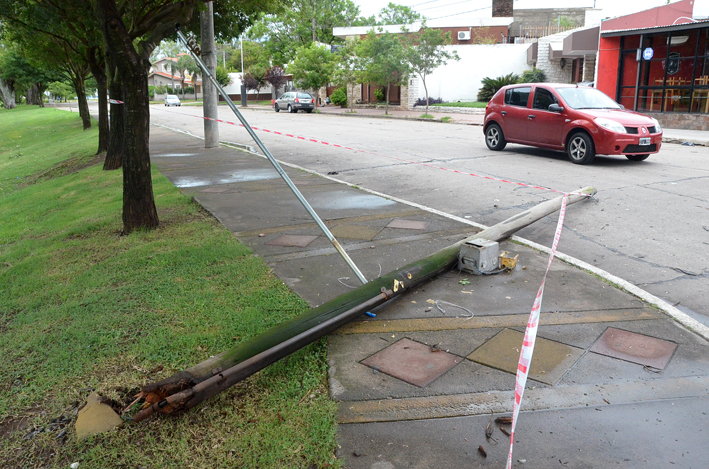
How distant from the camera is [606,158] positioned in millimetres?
13023

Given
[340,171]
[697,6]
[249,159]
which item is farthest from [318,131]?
[697,6]

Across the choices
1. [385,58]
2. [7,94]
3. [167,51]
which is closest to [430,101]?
[385,58]

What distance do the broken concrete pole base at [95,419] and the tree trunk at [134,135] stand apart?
4.23 metres

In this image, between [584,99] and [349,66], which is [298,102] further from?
[584,99]

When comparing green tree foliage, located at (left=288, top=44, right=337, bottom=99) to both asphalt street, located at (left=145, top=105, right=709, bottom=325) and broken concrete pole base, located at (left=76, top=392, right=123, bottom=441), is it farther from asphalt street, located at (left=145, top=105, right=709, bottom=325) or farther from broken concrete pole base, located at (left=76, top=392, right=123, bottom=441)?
broken concrete pole base, located at (left=76, top=392, right=123, bottom=441)

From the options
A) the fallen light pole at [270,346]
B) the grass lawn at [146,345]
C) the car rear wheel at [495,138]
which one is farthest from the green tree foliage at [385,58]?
the fallen light pole at [270,346]

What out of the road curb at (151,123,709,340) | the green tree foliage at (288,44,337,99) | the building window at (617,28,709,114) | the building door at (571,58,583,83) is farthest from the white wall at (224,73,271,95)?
the road curb at (151,123,709,340)

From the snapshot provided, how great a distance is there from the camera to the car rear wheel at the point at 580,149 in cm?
1185

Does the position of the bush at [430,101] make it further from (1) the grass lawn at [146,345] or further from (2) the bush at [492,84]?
(1) the grass lawn at [146,345]

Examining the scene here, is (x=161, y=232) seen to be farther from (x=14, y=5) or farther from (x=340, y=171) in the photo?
(x=14, y=5)

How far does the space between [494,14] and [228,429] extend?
62426 mm

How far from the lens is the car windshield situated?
41.1 feet

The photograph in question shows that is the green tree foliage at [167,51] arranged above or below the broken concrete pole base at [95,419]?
above

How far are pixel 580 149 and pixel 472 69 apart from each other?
28.6 meters
